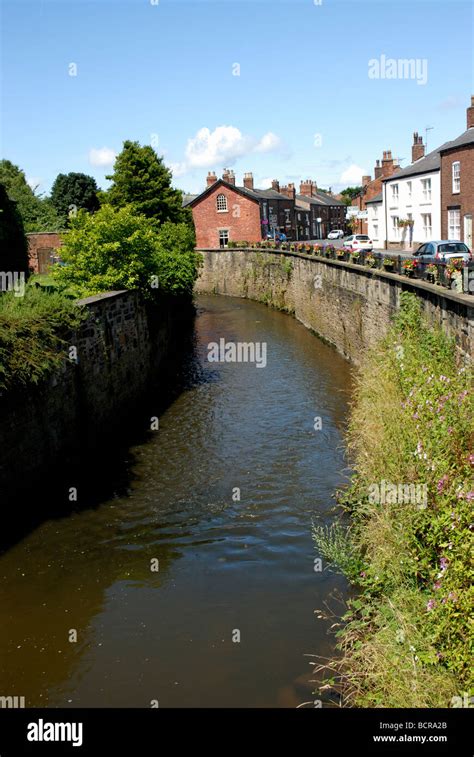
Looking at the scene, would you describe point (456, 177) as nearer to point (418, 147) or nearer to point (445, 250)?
A: point (418, 147)

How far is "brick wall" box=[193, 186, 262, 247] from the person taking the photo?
65500 mm

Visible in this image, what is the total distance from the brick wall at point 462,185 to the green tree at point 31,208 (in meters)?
28.1

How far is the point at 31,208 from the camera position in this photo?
63812 mm

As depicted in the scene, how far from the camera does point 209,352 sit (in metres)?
30.0

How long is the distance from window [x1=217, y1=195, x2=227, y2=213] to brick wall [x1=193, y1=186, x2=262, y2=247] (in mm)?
214

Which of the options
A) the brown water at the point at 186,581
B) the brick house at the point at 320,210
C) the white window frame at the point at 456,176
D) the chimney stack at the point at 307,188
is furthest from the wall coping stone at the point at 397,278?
the chimney stack at the point at 307,188

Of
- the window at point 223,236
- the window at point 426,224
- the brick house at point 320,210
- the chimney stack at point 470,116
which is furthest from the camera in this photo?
the brick house at point 320,210

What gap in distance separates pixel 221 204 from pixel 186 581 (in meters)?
58.7

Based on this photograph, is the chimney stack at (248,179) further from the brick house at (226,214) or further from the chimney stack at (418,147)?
the chimney stack at (418,147)

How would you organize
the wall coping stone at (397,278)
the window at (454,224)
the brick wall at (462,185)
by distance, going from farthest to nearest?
the window at (454,224), the brick wall at (462,185), the wall coping stone at (397,278)

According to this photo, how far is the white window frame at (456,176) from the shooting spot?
3941 cm

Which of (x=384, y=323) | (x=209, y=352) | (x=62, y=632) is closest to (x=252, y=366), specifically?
(x=209, y=352)

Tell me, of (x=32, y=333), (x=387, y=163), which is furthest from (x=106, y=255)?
(x=387, y=163)
